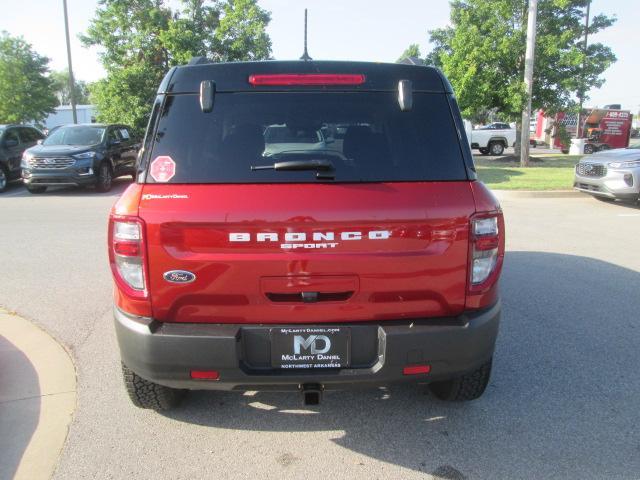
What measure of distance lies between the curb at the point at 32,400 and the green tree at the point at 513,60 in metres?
17.8

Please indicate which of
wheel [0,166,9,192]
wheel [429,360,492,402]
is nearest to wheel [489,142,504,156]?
wheel [0,166,9,192]

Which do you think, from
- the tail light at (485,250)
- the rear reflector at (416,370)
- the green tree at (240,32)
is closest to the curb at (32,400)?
the rear reflector at (416,370)

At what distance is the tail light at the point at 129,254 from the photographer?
240cm

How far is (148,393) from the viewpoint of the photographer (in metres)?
2.99

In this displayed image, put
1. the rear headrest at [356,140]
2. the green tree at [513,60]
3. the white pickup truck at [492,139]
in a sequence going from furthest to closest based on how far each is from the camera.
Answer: the white pickup truck at [492,139] < the green tree at [513,60] < the rear headrest at [356,140]

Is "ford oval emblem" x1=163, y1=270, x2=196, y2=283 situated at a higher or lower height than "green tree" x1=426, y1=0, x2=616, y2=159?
lower

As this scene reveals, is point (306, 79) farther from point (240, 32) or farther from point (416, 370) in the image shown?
point (240, 32)

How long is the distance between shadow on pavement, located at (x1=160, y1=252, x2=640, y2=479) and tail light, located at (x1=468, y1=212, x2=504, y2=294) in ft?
3.07

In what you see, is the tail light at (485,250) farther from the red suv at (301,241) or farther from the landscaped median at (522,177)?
the landscaped median at (522,177)

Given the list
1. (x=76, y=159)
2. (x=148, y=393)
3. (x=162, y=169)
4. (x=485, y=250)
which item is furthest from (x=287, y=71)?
(x=76, y=159)

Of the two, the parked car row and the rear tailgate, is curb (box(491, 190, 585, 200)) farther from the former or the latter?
the rear tailgate

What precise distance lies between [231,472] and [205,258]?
1.12 meters

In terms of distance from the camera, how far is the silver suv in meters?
10.8

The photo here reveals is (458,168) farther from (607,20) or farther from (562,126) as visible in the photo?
(607,20)
